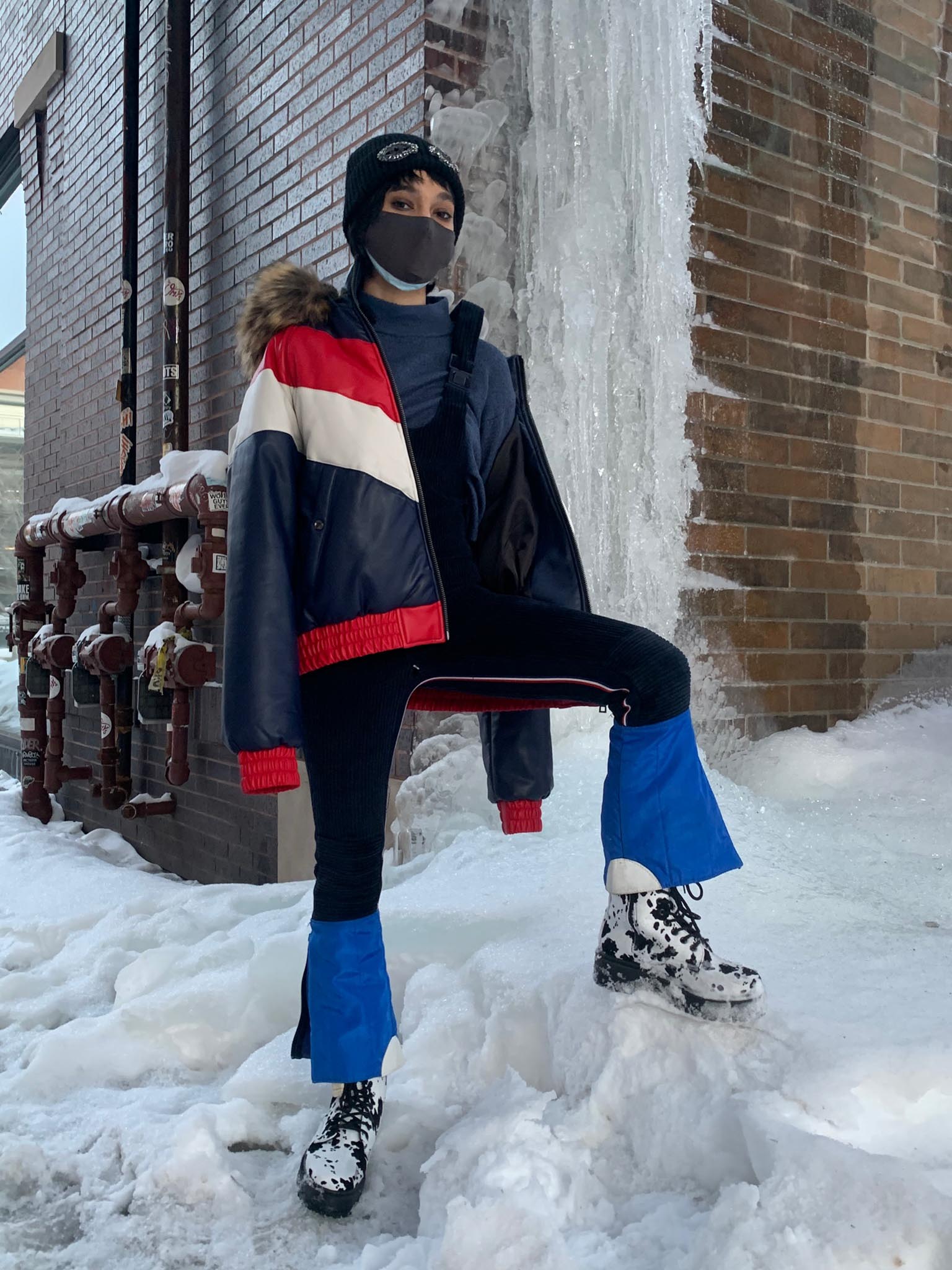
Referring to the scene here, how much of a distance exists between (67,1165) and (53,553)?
13.3 feet

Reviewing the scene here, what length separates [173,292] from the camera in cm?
436

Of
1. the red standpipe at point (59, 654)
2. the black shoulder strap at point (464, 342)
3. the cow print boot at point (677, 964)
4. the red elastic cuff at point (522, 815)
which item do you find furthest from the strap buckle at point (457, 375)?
the red standpipe at point (59, 654)

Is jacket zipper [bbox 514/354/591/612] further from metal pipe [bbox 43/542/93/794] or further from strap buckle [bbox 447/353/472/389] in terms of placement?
metal pipe [bbox 43/542/93/794]

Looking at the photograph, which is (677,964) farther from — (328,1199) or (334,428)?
(334,428)

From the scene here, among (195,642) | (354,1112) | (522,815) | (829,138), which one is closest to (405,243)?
(522,815)

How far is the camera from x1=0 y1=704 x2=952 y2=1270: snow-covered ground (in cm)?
141

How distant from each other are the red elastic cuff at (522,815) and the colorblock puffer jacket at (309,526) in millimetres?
446

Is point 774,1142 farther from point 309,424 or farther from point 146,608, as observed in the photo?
point 146,608

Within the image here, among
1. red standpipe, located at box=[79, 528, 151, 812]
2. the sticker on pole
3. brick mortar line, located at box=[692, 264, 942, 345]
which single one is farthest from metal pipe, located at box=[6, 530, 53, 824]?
brick mortar line, located at box=[692, 264, 942, 345]

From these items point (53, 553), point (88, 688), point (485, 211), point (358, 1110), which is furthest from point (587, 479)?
point (53, 553)

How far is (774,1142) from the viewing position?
1427 mm

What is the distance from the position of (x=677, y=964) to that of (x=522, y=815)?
40 centimetres

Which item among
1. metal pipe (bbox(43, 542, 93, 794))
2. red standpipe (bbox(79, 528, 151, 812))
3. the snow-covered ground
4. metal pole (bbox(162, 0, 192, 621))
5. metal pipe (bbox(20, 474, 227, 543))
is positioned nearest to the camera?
the snow-covered ground

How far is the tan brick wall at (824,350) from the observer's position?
A: 138 inches
